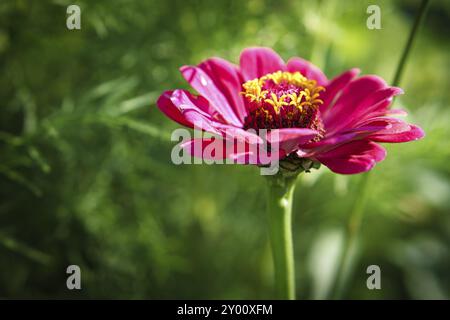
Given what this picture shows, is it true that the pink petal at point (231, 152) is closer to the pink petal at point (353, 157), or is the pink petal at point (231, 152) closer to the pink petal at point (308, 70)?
the pink petal at point (353, 157)

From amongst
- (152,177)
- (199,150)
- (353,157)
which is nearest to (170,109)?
(199,150)

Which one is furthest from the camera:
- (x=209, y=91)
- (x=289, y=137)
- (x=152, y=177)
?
(x=152, y=177)

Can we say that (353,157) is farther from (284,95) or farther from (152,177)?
(152,177)

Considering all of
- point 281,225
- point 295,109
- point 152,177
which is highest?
point 152,177

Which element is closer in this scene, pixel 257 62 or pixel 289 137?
pixel 289 137

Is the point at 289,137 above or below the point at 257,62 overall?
below

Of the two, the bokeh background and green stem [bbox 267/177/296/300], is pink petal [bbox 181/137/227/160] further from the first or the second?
the bokeh background

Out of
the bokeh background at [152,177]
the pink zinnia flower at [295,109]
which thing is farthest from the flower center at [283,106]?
the bokeh background at [152,177]

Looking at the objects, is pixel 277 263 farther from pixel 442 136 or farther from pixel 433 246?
pixel 433 246

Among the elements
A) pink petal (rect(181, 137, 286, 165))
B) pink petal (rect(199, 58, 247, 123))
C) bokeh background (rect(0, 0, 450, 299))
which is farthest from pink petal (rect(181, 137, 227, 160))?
bokeh background (rect(0, 0, 450, 299))
